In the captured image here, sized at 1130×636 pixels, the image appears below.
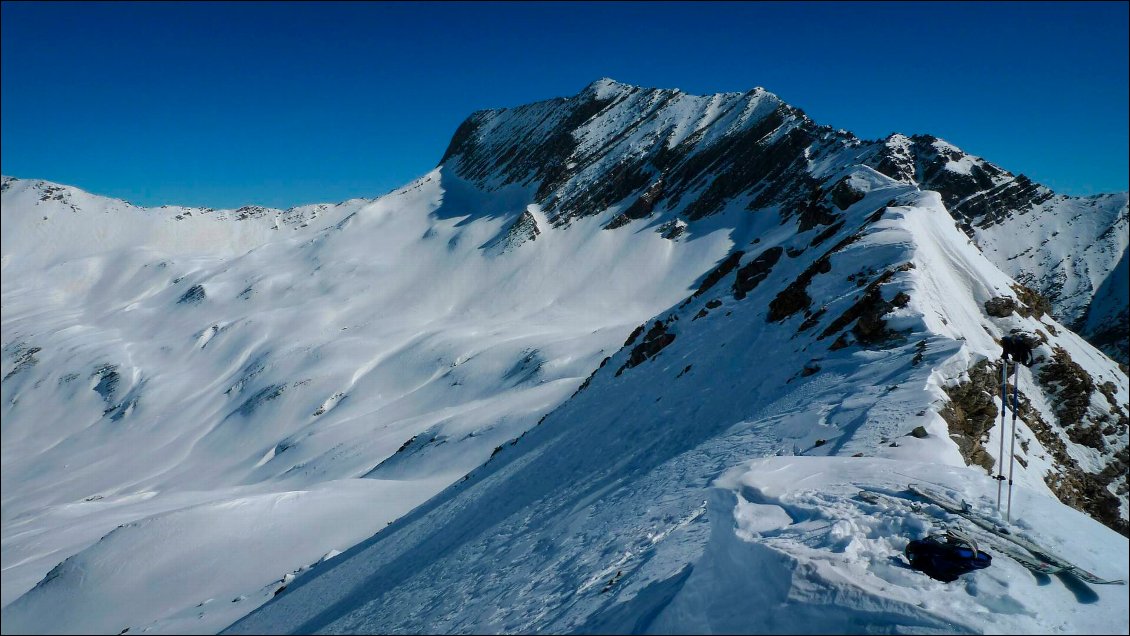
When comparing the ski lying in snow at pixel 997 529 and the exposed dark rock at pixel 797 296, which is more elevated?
the exposed dark rock at pixel 797 296

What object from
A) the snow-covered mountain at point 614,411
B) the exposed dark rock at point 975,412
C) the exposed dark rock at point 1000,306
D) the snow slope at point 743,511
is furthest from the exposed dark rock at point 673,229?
the exposed dark rock at point 975,412

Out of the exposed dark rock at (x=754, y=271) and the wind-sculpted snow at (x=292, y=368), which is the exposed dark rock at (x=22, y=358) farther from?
the exposed dark rock at (x=754, y=271)

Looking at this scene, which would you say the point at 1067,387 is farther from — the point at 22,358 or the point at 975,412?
the point at 22,358

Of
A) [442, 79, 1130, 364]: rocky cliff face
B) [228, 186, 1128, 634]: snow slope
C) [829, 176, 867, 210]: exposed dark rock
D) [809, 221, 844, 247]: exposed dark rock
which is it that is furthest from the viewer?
[442, 79, 1130, 364]: rocky cliff face

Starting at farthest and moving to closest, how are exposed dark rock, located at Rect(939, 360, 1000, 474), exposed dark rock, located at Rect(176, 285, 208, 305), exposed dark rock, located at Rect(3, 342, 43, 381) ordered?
exposed dark rock, located at Rect(176, 285, 208, 305), exposed dark rock, located at Rect(3, 342, 43, 381), exposed dark rock, located at Rect(939, 360, 1000, 474)

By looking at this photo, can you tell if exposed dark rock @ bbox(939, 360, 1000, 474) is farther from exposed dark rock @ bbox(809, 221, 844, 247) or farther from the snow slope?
exposed dark rock @ bbox(809, 221, 844, 247)

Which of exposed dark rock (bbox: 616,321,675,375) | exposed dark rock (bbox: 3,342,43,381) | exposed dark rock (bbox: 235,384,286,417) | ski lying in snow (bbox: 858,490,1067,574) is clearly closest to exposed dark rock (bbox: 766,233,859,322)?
exposed dark rock (bbox: 616,321,675,375)

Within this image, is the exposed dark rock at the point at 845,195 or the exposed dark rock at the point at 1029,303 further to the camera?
the exposed dark rock at the point at 845,195
